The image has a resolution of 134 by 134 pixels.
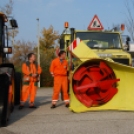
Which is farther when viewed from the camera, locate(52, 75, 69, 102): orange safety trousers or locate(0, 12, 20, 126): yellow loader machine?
locate(52, 75, 69, 102): orange safety trousers

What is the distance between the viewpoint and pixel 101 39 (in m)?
10.9

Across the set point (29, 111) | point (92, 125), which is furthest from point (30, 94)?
point (92, 125)

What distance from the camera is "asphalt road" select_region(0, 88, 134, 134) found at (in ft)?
21.2

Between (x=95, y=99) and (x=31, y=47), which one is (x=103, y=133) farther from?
(x=31, y=47)

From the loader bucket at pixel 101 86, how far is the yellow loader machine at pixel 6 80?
161 cm

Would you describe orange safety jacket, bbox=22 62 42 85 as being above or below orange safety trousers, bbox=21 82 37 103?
above

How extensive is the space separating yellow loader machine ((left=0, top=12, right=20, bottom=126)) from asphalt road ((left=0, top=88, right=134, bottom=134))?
32 cm

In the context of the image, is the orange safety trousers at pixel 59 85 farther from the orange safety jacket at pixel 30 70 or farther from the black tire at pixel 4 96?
the black tire at pixel 4 96

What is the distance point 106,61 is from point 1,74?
2702 millimetres

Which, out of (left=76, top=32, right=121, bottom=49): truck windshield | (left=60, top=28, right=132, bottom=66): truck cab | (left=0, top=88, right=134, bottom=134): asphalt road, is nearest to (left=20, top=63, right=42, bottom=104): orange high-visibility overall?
(left=0, top=88, right=134, bottom=134): asphalt road

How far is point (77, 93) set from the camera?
836 centimetres

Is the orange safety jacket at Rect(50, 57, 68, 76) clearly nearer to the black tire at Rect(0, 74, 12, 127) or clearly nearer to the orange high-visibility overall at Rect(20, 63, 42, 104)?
the orange high-visibility overall at Rect(20, 63, 42, 104)

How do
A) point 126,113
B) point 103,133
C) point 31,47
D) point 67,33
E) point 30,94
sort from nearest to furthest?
point 103,133
point 126,113
point 30,94
point 67,33
point 31,47

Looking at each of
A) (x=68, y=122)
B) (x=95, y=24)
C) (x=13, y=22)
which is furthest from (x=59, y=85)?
(x=95, y=24)
